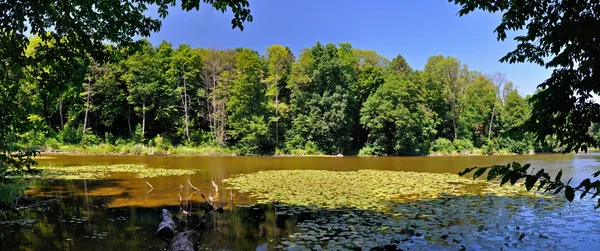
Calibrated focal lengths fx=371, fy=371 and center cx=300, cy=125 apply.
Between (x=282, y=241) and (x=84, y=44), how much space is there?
492 cm

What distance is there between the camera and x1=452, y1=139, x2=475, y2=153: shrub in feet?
149

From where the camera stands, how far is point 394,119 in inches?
1610

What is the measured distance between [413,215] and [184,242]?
5704 mm

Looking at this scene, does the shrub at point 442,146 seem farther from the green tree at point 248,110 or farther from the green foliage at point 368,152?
the green tree at point 248,110

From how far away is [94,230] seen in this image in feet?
26.7

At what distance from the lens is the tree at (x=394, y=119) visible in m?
40.4

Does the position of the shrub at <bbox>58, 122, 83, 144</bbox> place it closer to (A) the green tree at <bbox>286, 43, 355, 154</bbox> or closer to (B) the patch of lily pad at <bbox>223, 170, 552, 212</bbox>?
(A) the green tree at <bbox>286, 43, 355, 154</bbox>

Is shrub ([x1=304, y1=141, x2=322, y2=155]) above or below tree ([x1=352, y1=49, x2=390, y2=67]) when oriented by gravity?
below

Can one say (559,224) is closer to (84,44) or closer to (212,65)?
(84,44)

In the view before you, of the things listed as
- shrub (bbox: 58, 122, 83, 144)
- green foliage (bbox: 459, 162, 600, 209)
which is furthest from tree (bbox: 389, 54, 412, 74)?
green foliage (bbox: 459, 162, 600, 209)

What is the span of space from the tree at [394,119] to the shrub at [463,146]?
4.76m

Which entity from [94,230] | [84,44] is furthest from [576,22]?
[94,230]

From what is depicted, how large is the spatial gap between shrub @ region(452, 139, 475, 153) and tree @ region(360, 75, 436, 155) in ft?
15.6

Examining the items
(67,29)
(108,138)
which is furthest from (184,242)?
(108,138)
